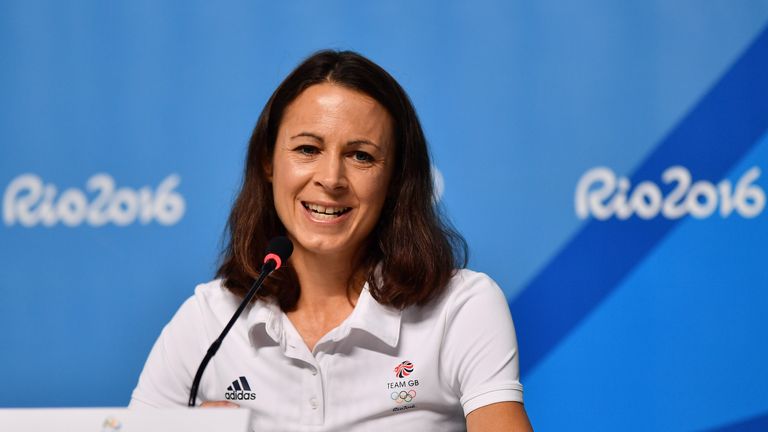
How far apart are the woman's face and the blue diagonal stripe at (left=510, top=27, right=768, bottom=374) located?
2.28 ft

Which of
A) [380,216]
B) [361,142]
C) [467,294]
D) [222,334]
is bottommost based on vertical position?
[222,334]

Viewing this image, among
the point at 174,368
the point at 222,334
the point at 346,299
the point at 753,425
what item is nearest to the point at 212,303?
the point at 174,368

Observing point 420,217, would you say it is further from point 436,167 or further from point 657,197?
point 657,197

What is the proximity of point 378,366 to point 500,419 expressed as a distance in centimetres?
22

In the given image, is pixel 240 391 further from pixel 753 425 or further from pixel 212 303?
pixel 753 425

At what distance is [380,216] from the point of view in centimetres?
153

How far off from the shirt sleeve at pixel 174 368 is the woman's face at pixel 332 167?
0.26 m

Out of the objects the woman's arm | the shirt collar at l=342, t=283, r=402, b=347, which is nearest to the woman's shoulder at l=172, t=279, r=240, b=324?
the shirt collar at l=342, t=283, r=402, b=347

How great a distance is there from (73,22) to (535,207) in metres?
1.23

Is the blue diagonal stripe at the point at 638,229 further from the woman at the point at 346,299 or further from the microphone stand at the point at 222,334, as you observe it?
the microphone stand at the point at 222,334

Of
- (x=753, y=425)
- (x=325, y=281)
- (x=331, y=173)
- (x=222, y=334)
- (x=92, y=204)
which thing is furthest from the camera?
(x=92, y=204)

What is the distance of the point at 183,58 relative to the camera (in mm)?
2133

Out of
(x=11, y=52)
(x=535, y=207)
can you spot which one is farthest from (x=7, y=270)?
(x=535, y=207)

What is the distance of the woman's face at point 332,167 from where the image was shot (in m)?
1.41
